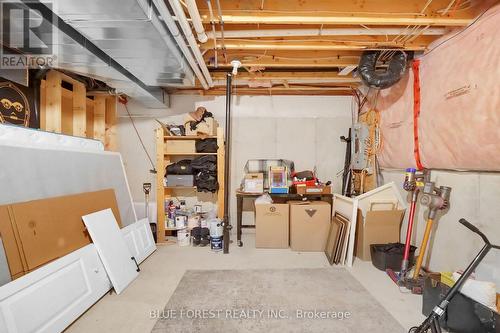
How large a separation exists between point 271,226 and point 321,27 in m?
2.37

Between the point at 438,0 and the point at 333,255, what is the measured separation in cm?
260

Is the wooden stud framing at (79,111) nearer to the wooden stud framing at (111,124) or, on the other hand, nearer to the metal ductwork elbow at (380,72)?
the wooden stud framing at (111,124)

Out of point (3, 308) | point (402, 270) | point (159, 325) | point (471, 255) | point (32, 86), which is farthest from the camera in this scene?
point (32, 86)

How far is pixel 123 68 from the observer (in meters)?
2.84

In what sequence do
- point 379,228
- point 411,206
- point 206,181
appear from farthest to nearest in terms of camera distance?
point 206,181 < point 379,228 < point 411,206

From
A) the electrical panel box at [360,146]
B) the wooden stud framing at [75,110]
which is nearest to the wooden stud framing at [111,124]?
the wooden stud framing at [75,110]

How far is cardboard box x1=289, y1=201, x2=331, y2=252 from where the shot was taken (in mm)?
3316

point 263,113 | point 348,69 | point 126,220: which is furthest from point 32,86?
point 348,69

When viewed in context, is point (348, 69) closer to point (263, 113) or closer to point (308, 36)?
point (308, 36)

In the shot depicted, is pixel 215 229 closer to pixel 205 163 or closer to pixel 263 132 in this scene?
pixel 205 163

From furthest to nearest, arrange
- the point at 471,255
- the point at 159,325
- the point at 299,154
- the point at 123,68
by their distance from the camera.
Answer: the point at 299,154 → the point at 123,68 → the point at 471,255 → the point at 159,325

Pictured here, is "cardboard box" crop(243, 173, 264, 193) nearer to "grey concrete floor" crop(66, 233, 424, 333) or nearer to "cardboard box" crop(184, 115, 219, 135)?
"grey concrete floor" crop(66, 233, 424, 333)

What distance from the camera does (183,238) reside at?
3564 millimetres

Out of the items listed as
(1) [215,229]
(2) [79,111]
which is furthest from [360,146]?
(2) [79,111]
